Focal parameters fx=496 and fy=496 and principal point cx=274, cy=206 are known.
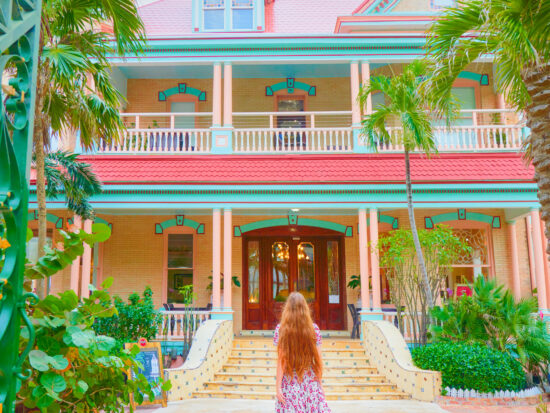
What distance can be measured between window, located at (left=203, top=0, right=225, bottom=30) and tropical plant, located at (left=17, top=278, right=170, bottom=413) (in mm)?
13544

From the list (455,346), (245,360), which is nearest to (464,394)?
(455,346)

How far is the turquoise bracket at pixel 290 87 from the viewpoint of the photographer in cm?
1509

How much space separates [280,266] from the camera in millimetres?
14609

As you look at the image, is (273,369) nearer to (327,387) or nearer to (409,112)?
(327,387)

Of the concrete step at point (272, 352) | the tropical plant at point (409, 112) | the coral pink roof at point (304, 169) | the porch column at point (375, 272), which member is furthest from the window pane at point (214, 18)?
the concrete step at point (272, 352)

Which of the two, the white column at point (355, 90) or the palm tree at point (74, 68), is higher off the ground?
the white column at point (355, 90)

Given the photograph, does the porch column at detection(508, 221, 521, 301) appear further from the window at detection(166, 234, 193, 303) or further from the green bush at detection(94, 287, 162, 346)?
the green bush at detection(94, 287, 162, 346)

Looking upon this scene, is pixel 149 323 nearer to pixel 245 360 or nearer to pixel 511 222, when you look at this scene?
pixel 245 360

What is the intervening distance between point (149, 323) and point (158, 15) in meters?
12.0

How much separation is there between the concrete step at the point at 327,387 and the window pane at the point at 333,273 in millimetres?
5158

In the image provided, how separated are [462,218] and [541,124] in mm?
9207

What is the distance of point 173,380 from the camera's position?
8.59 m

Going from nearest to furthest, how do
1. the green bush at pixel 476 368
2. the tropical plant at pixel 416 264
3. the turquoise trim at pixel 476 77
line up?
1. the green bush at pixel 476 368
2. the tropical plant at pixel 416 264
3. the turquoise trim at pixel 476 77

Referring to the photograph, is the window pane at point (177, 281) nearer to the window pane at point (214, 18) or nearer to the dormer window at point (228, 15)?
the dormer window at point (228, 15)
